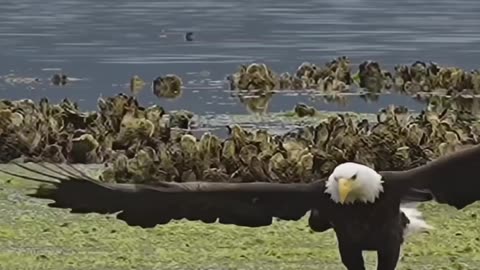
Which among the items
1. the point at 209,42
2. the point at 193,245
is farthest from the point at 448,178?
the point at 209,42

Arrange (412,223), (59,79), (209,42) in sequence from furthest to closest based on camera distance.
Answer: (209,42) < (59,79) < (412,223)

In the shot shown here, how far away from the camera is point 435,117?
Result: 38.9 ft

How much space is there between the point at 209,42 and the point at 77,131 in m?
12.5

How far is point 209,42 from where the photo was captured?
24.8 m

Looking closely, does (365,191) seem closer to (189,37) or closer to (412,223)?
(412,223)

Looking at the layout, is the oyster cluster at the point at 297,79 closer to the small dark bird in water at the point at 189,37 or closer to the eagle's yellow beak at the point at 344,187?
the small dark bird in water at the point at 189,37

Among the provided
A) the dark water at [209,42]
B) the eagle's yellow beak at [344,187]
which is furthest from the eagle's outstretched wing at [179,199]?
the dark water at [209,42]

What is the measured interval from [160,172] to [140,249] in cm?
160

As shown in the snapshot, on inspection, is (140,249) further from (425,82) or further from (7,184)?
(425,82)

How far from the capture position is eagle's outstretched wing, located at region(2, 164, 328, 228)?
7.68 m

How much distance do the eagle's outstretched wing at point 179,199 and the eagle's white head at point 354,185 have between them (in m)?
0.19

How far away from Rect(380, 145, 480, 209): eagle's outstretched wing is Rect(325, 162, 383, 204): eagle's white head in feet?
0.43

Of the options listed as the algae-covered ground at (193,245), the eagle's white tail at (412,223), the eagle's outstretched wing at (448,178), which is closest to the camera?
the eagle's outstretched wing at (448,178)

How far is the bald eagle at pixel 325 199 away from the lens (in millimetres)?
7707
